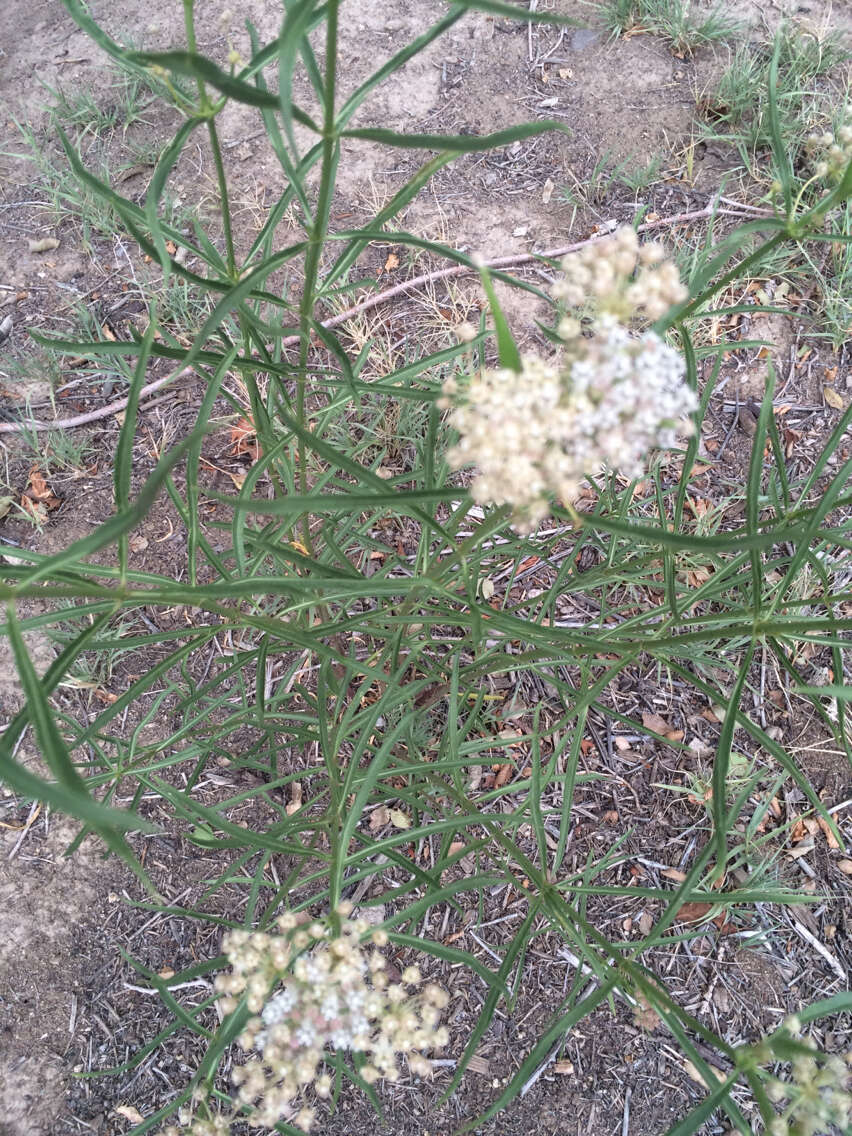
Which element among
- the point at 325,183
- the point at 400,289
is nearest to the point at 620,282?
the point at 325,183

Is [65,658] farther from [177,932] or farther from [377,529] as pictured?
[377,529]

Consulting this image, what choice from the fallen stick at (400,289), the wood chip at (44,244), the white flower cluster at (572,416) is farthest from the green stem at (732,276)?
the wood chip at (44,244)

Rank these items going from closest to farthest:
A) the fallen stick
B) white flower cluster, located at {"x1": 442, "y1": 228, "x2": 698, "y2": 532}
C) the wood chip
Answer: white flower cluster, located at {"x1": 442, "y1": 228, "x2": 698, "y2": 532} → the fallen stick → the wood chip

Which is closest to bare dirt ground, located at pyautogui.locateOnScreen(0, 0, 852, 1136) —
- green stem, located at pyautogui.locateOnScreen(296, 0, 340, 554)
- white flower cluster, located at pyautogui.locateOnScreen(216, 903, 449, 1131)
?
green stem, located at pyautogui.locateOnScreen(296, 0, 340, 554)

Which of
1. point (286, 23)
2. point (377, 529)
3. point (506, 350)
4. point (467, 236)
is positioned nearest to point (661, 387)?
point (506, 350)

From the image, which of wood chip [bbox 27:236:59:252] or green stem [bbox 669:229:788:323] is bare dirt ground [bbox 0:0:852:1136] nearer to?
wood chip [bbox 27:236:59:252]

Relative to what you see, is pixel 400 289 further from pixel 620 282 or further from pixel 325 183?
pixel 620 282
